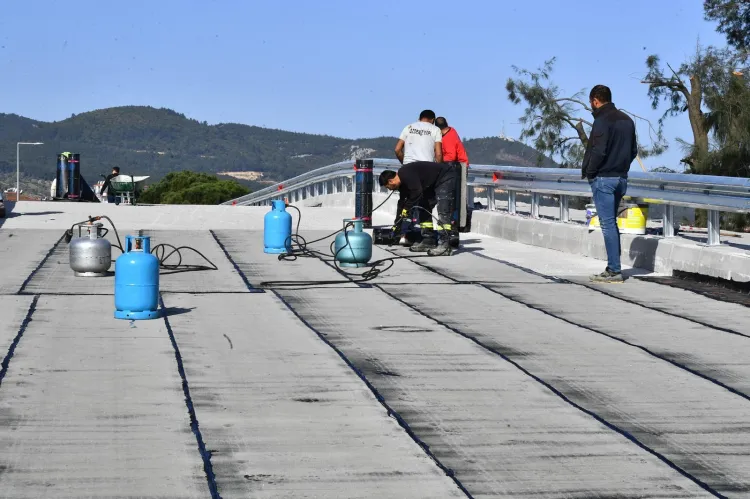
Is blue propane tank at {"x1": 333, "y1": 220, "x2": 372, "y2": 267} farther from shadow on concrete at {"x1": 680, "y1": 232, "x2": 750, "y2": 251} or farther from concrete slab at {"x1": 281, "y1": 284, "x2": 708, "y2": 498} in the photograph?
concrete slab at {"x1": 281, "y1": 284, "x2": 708, "y2": 498}

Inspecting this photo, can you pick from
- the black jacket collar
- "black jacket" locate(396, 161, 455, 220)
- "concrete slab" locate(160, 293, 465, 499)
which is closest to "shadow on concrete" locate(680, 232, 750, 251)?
the black jacket collar

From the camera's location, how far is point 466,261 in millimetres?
15648

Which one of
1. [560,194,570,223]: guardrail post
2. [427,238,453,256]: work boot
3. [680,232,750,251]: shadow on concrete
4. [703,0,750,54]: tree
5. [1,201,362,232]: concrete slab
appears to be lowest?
[427,238,453,256]: work boot

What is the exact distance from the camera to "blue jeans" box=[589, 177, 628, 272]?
13.3 m

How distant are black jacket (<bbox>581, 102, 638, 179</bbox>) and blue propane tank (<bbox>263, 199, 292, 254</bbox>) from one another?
180 inches

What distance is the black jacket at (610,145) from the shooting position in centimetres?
1316

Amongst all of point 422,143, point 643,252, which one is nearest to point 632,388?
point 643,252

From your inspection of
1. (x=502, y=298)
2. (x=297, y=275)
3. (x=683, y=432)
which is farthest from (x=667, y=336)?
(x=297, y=275)

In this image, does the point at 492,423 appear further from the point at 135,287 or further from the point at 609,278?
the point at 609,278

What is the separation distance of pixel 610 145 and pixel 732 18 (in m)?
31.7

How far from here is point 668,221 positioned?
1481 cm

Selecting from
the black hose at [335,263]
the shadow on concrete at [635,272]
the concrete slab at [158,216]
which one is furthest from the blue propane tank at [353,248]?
the concrete slab at [158,216]

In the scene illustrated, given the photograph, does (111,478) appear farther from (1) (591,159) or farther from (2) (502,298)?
(1) (591,159)

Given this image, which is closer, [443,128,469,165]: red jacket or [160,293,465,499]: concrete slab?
[160,293,465,499]: concrete slab
